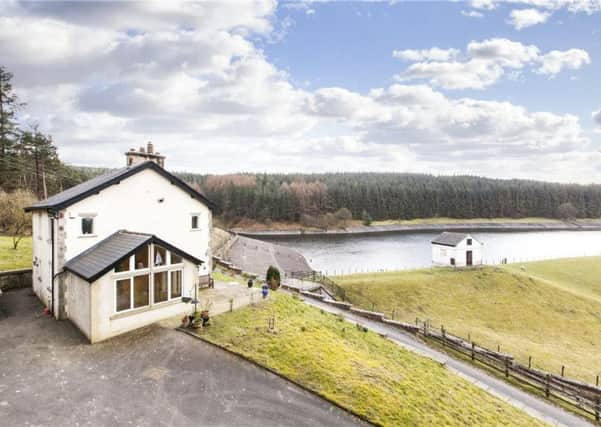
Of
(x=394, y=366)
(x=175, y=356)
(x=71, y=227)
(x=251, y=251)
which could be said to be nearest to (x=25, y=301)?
(x=71, y=227)

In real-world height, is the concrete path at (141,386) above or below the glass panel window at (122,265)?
below

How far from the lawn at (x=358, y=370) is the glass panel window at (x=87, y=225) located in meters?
7.19

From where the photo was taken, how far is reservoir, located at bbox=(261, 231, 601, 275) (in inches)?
2277

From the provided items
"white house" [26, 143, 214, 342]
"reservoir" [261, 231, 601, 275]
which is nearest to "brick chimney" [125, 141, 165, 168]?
"white house" [26, 143, 214, 342]

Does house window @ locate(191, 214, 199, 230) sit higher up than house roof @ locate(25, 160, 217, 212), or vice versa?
house roof @ locate(25, 160, 217, 212)

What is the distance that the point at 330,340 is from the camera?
53.3 feet

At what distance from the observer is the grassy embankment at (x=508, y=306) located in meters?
25.7

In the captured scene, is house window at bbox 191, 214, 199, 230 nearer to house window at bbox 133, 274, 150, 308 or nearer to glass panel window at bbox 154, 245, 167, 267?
glass panel window at bbox 154, 245, 167, 267

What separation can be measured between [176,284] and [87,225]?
4998 millimetres

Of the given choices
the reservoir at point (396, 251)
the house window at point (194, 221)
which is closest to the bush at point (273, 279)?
the house window at point (194, 221)

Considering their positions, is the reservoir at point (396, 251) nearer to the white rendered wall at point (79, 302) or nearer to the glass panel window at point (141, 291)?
the glass panel window at point (141, 291)

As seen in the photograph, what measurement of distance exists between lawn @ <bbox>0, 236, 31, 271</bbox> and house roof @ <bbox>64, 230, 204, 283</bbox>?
11303 mm

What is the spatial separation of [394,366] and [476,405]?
11.1 feet

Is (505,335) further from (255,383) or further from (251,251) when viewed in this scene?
(251,251)
